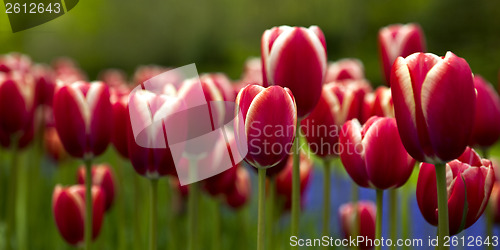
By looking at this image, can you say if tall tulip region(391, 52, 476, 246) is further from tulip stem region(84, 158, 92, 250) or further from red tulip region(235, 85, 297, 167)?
tulip stem region(84, 158, 92, 250)

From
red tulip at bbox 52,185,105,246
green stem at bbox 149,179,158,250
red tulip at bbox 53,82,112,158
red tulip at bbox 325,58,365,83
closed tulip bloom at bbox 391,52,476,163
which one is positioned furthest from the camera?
red tulip at bbox 325,58,365,83

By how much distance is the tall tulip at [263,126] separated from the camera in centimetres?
80

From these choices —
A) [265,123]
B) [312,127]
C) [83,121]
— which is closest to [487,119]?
[312,127]

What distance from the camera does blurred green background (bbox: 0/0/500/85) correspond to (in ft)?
21.9

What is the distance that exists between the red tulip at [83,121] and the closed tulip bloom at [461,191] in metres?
0.56

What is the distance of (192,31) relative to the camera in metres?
7.97

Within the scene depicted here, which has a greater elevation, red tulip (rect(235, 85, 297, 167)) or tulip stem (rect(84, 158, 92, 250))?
red tulip (rect(235, 85, 297, 167))

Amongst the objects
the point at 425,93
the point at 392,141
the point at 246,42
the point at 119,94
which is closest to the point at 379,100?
the point at 392,141

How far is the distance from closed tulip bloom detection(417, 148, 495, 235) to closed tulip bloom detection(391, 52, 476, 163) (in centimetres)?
11

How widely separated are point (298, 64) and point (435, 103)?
0.25 meters

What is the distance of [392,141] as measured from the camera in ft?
2.94

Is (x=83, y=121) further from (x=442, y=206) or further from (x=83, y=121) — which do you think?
(x=442, y=206)

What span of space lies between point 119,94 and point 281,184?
413 millimetres

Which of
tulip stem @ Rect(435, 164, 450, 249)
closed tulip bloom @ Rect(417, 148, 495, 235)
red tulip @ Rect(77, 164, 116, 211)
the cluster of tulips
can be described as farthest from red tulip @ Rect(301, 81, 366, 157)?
red tulip @ Rect(77, 164, 116, 211)
